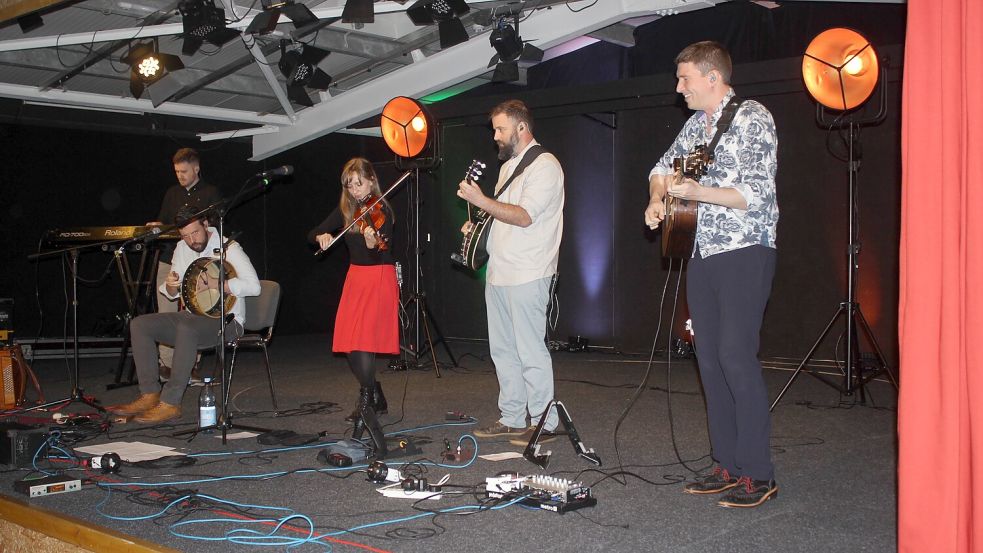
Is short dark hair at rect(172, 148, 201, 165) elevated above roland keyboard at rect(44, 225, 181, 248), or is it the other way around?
short dark hair at rect(172, 148, 201, 165)

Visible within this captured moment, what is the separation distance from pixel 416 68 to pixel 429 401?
4303mm

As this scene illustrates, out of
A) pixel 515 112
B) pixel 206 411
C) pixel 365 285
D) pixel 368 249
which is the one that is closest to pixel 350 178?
pixel 368 249

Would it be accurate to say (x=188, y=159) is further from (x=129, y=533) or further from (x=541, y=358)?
(x=129, y=533)

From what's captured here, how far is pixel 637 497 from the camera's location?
11.3ft

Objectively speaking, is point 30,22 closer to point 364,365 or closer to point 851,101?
point 364,365

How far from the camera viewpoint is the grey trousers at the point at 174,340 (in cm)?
532

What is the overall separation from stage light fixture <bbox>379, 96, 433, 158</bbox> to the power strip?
14.6 ft

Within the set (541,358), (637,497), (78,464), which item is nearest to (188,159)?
(78,464)

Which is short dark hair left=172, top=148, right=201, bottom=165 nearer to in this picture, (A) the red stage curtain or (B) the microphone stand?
(B) the microphone stand

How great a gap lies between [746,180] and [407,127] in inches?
181

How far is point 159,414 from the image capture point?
5242 millimetres

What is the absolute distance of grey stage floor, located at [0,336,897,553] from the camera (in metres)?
2.91

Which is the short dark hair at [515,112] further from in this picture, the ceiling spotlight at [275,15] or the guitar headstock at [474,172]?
the ceiling spotlight at [275,15]

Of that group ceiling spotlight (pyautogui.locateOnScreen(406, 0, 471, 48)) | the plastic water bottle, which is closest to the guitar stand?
the plastic water bottle
